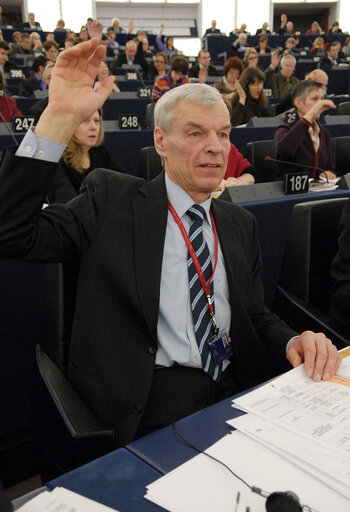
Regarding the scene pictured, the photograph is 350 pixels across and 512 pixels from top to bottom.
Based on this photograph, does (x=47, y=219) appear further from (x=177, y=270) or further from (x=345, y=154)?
(x=345, y=154)

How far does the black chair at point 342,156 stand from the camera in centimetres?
348

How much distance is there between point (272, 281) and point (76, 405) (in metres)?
1.28

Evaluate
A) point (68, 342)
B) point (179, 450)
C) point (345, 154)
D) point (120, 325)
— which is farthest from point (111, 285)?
point (345, 154)

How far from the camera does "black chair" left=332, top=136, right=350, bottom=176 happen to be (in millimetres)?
3484

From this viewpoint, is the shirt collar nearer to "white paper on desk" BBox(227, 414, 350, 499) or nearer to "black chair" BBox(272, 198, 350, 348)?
"black chair" BBox(272, 198, 350, 348)

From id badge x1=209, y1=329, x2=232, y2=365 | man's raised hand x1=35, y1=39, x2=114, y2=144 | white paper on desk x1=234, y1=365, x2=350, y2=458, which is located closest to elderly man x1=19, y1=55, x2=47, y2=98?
man's raised hand x1=35, y1=39, x2=114, y2=144

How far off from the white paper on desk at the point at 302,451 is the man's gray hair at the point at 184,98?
29.6 inches

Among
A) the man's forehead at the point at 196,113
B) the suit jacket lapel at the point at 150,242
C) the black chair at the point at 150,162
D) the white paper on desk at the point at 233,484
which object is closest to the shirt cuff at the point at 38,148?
the suit jacket lapel at the point at 150,242

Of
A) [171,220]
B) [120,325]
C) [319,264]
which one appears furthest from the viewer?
[319,264]

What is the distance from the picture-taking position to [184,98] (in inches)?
44.8

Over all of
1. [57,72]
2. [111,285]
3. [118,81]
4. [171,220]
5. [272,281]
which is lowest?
[272,281]

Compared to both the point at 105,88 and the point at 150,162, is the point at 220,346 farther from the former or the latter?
the point at 150,162

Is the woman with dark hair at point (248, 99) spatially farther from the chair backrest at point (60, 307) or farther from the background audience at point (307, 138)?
the chair backrest at point (60, 307)

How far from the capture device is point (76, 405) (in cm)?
96
